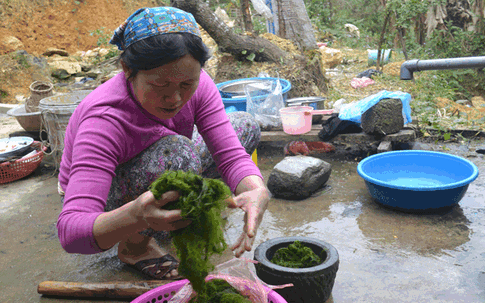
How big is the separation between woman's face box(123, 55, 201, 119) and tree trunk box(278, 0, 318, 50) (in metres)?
4.65

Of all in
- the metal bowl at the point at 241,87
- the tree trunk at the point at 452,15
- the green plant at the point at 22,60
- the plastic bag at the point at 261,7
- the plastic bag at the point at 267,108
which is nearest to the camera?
the plastic bag at the point at 267,108

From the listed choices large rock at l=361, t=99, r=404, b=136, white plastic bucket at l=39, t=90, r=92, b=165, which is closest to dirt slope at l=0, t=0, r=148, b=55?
white plastic bucket at l=39, t=90, r=92, b=165

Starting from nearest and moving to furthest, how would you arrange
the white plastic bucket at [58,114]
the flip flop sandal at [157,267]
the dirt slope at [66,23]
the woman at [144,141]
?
the woman at [144,141]
the flip flop sandal at [157,267]
the white plastic bucket at [58,114]
the dirt slope at [66,23]

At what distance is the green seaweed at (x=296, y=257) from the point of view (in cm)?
181

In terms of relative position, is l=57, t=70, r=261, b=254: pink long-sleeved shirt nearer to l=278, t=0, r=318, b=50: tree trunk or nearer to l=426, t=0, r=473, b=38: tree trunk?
l=278, t=0, r=318, b=50: tree trunk

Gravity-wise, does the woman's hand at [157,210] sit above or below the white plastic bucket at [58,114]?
above

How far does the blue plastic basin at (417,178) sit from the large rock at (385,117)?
0.47m

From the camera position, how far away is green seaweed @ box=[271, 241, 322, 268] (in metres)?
1.81

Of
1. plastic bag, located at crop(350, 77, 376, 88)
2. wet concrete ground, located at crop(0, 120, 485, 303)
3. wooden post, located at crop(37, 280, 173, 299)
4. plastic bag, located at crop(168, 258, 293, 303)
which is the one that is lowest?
plastic bag, located at crop(350, 77, 376, 88)

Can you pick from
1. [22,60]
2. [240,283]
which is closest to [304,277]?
[240,283]

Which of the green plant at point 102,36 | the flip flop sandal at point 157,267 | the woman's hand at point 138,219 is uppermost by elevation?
→ the green plant at point 102,36

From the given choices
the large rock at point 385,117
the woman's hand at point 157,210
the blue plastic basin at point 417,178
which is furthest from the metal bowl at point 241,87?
the woman's hand at point 157,210

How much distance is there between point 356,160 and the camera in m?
3.81

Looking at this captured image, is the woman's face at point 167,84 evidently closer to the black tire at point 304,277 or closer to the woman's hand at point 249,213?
the woman's hand at point 249,213
